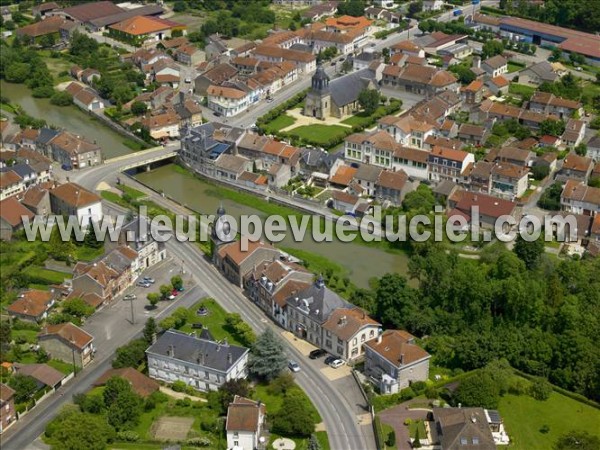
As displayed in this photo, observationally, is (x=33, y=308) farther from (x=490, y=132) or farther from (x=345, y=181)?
(x=490, y=132)

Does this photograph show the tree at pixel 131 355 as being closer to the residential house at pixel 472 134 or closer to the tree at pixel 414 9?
the residential house at pixel 472 134

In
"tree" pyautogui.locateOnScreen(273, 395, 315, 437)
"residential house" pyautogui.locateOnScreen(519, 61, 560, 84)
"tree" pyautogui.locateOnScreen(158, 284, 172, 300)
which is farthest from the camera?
"residential house" pyautogui.locateOnScreen(519, 61, 560, 84)

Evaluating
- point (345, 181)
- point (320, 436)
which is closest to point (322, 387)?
point (320, 436)

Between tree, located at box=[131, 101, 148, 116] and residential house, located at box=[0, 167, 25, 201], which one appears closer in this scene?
residential house, located at box=[0, 167, 25, 201]

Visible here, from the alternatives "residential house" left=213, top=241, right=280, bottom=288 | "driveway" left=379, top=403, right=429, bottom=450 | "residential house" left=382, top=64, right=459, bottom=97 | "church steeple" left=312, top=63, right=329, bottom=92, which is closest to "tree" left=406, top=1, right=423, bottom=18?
"residential house" left=382, top=64, right=459, bottom=97

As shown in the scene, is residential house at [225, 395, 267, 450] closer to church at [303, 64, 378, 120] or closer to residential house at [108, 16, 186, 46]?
church at [303, 64, 378, 120]

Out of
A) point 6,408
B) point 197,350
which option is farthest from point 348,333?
point 6,408

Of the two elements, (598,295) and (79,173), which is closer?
(598,295)
